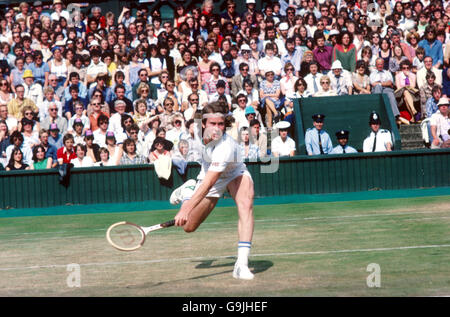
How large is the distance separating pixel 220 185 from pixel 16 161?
11.0 metres

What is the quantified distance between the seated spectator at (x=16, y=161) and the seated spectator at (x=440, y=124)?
9.66 m

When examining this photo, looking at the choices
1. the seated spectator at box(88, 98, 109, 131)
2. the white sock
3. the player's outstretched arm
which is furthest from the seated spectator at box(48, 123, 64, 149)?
the white sock

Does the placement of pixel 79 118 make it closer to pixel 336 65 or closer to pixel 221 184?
pixel 336 65

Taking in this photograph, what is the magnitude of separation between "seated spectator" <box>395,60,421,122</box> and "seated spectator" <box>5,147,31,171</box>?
9265mm

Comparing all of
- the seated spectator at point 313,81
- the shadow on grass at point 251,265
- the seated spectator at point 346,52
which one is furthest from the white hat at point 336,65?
the shadow on grass at point 251,265

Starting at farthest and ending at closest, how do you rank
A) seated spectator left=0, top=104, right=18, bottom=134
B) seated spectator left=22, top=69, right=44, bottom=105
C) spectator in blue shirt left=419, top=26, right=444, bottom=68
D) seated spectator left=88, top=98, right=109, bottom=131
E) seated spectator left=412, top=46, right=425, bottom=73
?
spectator in blue shirt left=419, top=26, right=444, bottom=68 → seated spectator left=412, top=46, right=425, bottom=73 → seated spectator left=22, top=69, right=44, bottom=105 → seated spectator left=0, top=104, right=18, bottom=134 → seated spectator left=88, top=98, right=109, bottom=131

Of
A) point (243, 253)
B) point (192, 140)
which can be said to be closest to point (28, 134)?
point (192, 140)

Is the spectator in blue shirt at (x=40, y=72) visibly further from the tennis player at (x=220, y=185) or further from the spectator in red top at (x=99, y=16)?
the tennis player at (x=220, y=185)

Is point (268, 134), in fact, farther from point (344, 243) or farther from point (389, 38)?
point (344, 243)

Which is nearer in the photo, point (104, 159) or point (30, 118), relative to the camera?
point (104, 159)

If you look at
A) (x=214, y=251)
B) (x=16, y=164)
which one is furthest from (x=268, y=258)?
(x=16, y=164)

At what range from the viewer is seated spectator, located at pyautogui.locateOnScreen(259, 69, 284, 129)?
18.6 metres

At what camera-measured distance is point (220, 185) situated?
7566mm

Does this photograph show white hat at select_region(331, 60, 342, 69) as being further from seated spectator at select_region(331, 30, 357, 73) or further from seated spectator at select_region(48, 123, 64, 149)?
seated spectator at select_region(48, 123, 64, 149)
